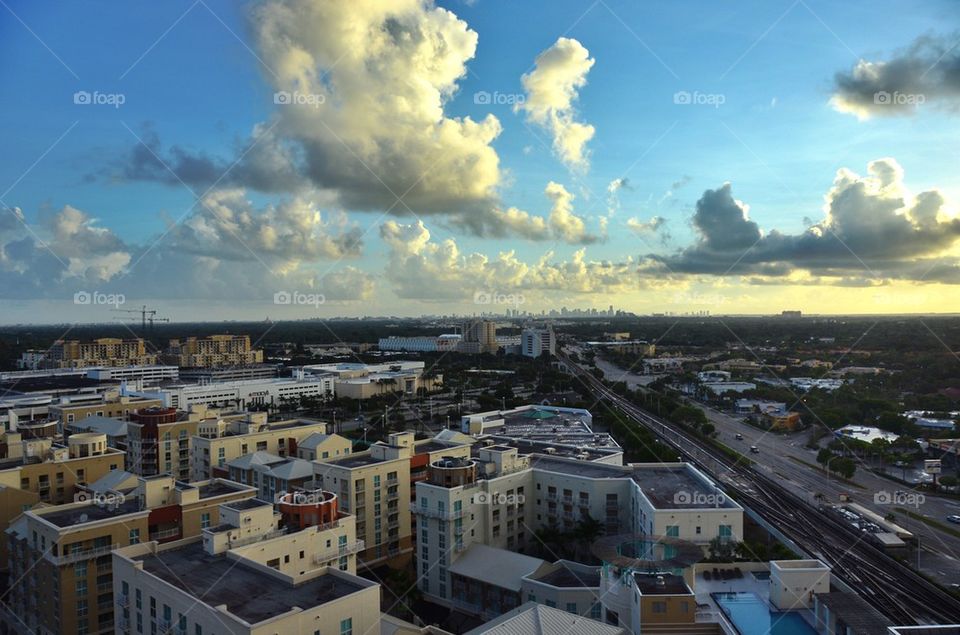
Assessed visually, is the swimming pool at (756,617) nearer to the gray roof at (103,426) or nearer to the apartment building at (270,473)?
the apartment building at (270,473)

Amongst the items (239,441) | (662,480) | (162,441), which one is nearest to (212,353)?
(162,441)

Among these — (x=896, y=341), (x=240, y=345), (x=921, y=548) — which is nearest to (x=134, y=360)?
(x=240, y=345)

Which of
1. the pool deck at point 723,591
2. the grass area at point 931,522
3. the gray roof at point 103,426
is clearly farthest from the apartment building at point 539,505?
the gray roof at point 103,426

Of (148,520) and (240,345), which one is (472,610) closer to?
(148,520)

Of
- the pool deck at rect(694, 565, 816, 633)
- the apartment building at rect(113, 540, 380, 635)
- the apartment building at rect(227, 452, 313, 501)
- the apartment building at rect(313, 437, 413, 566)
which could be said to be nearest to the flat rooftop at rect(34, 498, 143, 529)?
the apartment building at rect(113, 540, 380, 635)

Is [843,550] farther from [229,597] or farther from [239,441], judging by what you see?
[239,441]

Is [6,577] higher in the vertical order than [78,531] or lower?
lower

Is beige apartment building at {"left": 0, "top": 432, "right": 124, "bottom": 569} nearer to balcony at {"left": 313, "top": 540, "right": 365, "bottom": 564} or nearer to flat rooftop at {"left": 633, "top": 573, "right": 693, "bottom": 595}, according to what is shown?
balcony at {"left": 313, "top": 540, "right": 365, "bottom": 564}
